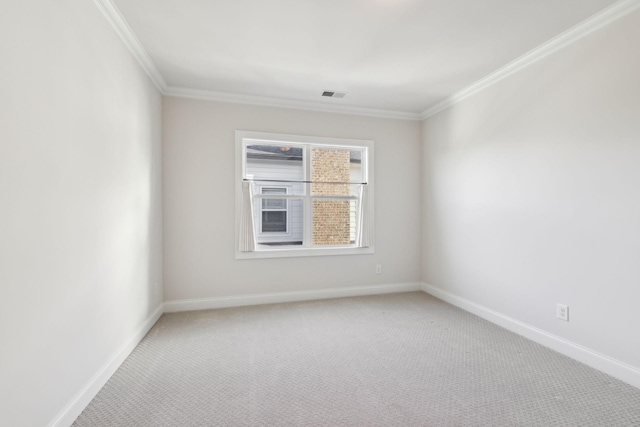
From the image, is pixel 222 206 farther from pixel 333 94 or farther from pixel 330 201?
pixel 333 94

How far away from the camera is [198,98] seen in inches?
140

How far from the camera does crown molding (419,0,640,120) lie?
2.05 metres

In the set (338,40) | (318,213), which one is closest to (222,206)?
(318,213)

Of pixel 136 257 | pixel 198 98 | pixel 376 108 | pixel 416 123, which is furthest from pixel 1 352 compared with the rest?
pixel 416 123

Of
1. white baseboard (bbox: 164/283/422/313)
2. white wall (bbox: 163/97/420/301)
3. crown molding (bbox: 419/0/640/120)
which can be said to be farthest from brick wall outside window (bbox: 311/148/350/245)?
crown molding (bbox: 419/0/640/120)

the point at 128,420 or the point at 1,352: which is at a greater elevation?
the point at 1,352

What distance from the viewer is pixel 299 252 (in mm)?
3896

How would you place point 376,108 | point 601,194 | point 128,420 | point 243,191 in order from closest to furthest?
point 128,420 < point 601,194 < point 243,191 < point 376,108

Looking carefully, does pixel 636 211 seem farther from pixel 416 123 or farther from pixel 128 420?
pixel 128 420

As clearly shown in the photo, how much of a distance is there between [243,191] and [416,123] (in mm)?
2687

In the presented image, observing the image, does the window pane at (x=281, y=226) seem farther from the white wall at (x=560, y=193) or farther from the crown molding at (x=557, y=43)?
the crown molding at (x=557, y=43)

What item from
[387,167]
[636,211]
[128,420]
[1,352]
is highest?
[387,167]

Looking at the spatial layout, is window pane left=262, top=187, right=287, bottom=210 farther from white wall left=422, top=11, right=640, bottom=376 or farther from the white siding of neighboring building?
white wall left=422, top=11, right=640, bottom=376

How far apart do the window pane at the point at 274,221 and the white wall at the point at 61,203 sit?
1.62 metres
